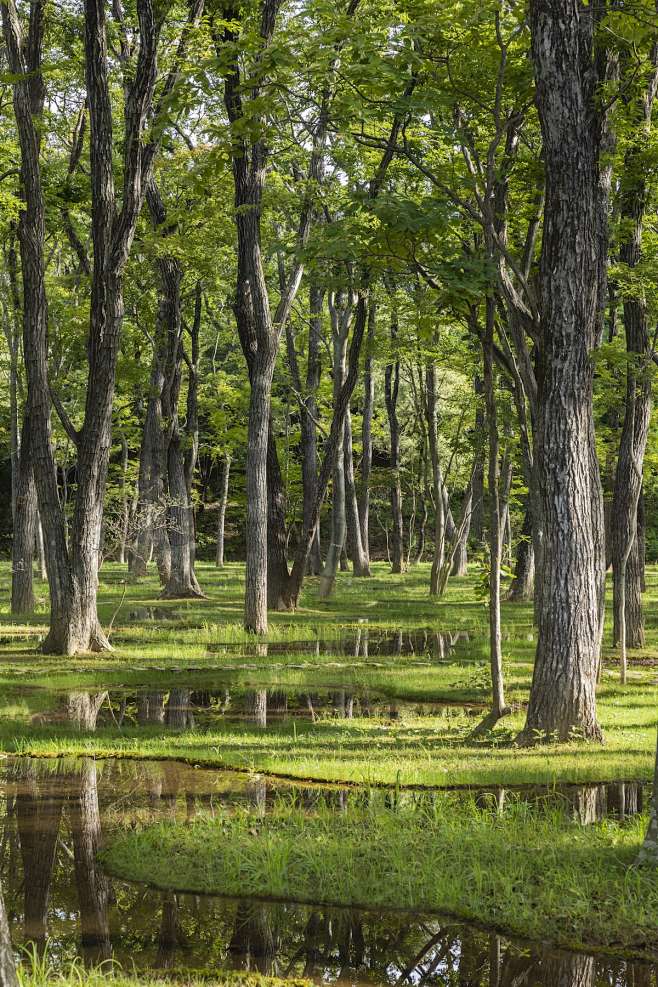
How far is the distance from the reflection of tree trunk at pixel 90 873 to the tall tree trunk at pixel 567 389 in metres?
3.88

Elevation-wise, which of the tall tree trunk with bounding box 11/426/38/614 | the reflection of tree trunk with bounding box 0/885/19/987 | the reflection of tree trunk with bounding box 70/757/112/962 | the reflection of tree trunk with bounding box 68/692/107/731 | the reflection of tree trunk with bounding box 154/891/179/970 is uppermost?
the tall tree trunk with bounding box 11/426/38/614

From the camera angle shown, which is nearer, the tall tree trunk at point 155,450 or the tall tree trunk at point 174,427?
the tall tree trunk at point 174,427

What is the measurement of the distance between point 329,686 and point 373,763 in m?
4.67

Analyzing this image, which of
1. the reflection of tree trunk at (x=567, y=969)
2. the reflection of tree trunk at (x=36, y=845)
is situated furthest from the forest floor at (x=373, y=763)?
the reflection of tree trunk at (x=36, y=845)

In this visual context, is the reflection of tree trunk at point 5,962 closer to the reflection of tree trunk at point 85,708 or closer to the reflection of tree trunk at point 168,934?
the reflection of tree trunk at point 168,934

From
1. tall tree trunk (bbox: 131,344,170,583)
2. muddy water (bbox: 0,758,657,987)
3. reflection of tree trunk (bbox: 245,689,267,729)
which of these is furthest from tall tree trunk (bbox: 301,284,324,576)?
muddy water (bbox: 0,758,657,987)

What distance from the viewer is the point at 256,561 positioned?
17.5 meters

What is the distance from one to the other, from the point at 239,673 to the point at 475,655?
4344 mm

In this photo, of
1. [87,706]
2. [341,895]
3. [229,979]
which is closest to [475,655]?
[87,706]

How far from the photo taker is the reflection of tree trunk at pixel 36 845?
5.41m

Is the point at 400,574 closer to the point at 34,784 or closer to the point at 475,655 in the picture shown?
the point at 475,655

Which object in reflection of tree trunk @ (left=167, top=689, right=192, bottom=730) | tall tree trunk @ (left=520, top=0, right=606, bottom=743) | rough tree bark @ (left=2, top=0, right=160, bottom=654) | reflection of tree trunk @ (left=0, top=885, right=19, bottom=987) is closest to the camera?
reflection of tree trunk @ (left=0, top=885, right=19, bottom=987)

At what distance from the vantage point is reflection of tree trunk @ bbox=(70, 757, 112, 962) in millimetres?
5148

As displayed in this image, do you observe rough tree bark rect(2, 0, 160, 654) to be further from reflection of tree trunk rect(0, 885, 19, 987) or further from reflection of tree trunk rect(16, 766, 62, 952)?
reflection of tree trunk rect(0, 885, 19, 987)
